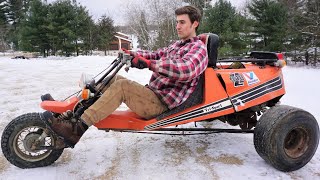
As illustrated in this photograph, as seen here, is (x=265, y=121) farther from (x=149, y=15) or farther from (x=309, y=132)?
(x=149, y=15)

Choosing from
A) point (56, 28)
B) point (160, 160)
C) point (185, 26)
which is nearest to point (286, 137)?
point (160, 160)

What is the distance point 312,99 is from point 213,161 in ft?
11.4

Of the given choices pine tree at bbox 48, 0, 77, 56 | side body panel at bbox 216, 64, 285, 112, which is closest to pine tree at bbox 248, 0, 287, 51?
side body panel at bbox 216, 64, 285, 112

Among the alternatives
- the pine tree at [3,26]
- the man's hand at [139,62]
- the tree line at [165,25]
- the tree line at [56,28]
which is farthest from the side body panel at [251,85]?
the pine tree at [3,26]

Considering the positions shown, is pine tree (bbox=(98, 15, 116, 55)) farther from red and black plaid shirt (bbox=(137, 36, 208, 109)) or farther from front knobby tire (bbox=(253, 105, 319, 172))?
front knobby tire (bbox=(253, 105, 319, 172))

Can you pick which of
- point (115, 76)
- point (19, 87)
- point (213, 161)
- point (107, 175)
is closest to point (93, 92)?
point (115, 76)

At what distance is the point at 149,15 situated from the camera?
3238 centimetres

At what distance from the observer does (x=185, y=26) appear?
3.37 meters

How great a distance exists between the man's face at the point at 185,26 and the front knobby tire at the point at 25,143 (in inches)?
68.9

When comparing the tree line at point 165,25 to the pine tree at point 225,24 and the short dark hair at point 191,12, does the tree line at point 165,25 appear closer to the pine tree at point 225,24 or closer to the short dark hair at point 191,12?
the pine tree at point 225,24

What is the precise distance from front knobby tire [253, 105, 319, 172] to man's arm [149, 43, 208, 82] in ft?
2.87

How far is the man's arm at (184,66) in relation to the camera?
2963 mm

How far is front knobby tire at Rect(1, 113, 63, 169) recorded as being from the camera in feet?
10.2

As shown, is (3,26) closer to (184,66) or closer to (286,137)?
(184,66)
